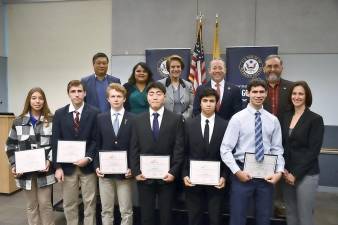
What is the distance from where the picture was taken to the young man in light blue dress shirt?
2.45m

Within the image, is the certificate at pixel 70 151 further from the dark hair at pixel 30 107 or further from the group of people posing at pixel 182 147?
the dark hair at pixel 30 107

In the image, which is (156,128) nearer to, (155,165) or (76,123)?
(155,165)

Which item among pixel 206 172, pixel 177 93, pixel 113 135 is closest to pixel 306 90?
pixel 206 172

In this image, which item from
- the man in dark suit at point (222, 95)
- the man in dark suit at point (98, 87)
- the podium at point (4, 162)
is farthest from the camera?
the podium at point (4, 162)

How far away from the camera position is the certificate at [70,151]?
108 inches

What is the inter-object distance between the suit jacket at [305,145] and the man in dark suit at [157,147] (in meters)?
0.95

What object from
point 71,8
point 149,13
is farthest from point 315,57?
point 71,8

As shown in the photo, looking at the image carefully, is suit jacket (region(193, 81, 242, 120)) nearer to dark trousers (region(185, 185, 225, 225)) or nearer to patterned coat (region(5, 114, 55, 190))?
dark trousers (region(185, 185, 225, 225))

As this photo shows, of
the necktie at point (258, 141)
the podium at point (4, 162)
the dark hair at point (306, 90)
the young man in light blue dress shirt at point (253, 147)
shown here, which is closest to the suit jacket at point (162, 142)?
the young man in light blue dress shirt at point (253, 147)

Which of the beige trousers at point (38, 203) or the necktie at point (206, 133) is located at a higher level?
the necktie at point (206, 133)

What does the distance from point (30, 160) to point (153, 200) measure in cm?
118

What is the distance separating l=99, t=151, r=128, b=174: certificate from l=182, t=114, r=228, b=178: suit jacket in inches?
21.6

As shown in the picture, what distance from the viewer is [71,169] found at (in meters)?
2.80

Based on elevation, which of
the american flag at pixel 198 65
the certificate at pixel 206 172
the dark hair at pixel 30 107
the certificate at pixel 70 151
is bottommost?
the certificate at pixel 206 172
